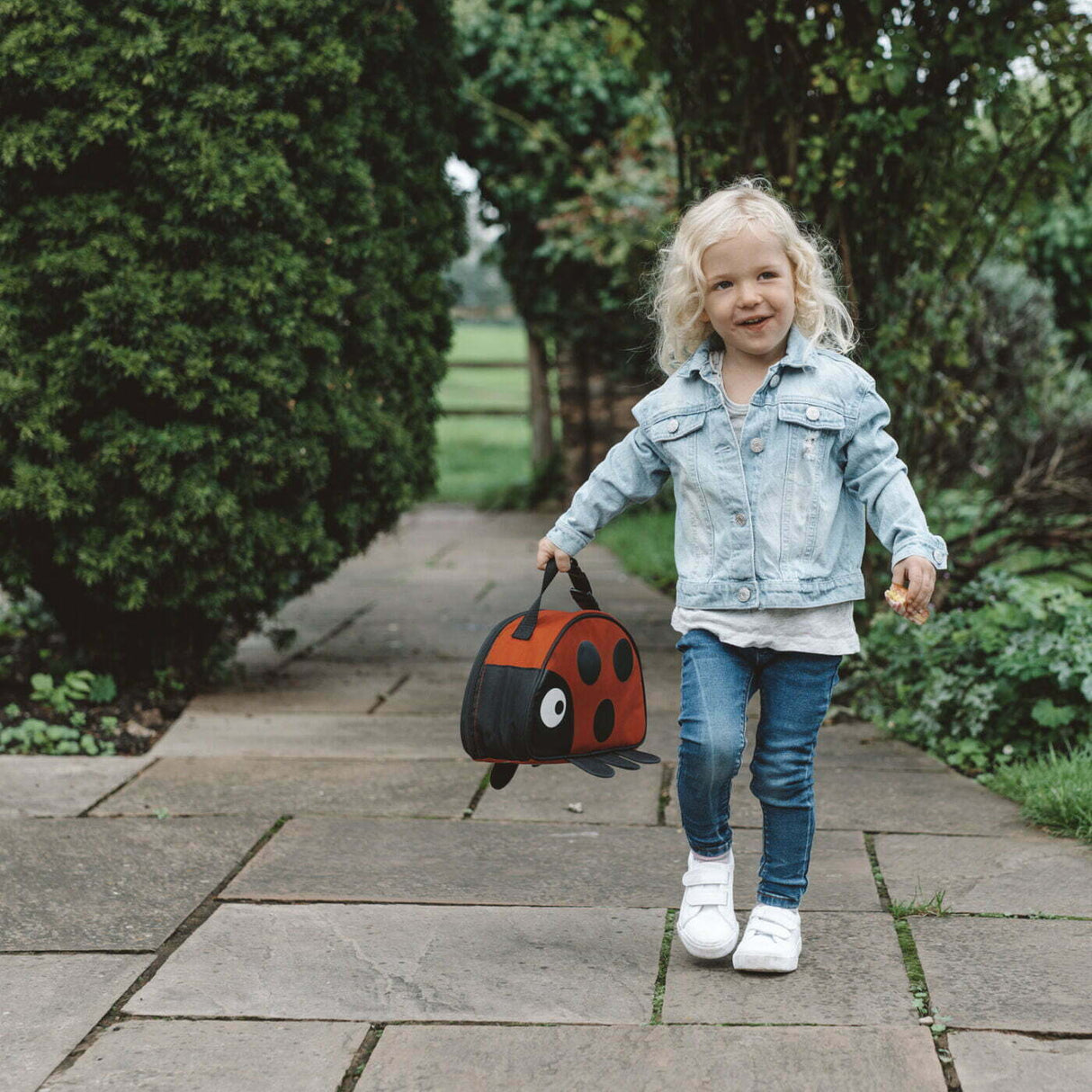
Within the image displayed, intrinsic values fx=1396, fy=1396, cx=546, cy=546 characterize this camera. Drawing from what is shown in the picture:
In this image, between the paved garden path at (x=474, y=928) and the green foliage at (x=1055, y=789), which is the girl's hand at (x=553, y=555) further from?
the green foliage at (x=1055, y=789)

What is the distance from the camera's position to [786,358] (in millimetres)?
2740

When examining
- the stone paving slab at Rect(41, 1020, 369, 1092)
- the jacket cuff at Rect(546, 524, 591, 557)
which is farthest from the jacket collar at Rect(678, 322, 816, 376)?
the stone paving slab at Rect(41, 1020, 369, 1092)

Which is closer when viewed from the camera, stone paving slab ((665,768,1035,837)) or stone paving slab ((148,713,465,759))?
stone paving slab ((665,768,1035,837))

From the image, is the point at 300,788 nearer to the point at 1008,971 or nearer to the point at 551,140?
the point at 1008,971

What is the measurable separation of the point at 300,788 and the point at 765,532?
5.90ft

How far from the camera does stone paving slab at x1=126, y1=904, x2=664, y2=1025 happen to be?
2502mm

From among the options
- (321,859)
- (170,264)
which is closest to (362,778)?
(321,859)

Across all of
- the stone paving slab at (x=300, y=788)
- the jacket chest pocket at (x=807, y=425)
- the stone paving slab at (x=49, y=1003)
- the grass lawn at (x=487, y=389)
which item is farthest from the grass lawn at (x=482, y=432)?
the stone paving slab at (x=49, y=1003)

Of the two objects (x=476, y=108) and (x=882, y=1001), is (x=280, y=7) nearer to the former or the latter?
(x=882, y=1001)

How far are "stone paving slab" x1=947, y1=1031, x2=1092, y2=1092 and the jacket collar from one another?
1.26m

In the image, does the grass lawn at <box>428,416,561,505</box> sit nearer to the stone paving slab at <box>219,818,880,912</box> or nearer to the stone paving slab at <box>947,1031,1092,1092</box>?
the stone paving slab at <box>219,818,880,912</box>

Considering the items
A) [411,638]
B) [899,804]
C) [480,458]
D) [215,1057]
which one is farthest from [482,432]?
[215,1057]

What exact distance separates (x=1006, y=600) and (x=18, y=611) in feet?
11.5

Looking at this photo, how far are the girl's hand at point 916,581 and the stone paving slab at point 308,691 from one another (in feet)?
8.82
